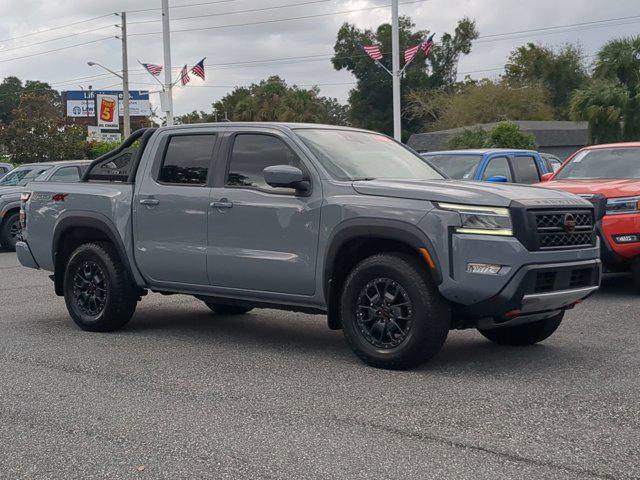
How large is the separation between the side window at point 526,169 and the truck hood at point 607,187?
3208 millimetres

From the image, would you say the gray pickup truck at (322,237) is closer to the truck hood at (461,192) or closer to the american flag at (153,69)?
the truck hood at (461,192)

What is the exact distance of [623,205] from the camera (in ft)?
33.4

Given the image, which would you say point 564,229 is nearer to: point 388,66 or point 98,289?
point 98,289

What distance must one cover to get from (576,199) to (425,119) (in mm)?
61081

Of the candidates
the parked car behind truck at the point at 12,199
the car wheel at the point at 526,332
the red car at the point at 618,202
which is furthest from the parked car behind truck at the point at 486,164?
the parked car behind truck at the point at 12,199

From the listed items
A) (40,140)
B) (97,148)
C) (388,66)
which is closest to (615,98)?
Answer: (97,148)

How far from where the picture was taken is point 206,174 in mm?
7922

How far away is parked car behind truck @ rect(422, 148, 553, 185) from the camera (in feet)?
44.6

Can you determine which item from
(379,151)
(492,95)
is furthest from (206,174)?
(492,95)

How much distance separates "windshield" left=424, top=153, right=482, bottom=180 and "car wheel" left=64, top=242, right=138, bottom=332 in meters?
6.37

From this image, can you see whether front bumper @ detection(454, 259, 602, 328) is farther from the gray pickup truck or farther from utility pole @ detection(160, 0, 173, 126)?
utility pole @ detection(160, 0, 173, 126)

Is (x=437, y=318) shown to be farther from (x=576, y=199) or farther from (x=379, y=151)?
(x=379, y=151)

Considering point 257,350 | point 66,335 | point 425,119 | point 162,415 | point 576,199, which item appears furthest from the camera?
point 425,119

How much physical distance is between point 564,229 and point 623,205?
389cm
